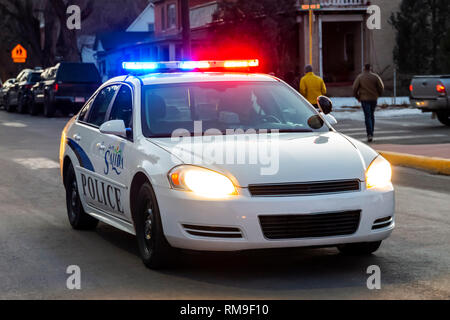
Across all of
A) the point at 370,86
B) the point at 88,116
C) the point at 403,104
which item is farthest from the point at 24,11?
the point at 88,116

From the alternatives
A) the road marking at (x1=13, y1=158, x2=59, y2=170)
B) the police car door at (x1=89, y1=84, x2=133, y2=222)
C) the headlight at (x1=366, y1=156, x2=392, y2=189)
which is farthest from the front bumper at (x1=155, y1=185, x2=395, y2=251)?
the road marking at (x1=13, y1=158, x2=59, y2=170)

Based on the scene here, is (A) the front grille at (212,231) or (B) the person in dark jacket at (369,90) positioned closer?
(A) the front grille at (212,231)

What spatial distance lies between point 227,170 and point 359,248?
150cm

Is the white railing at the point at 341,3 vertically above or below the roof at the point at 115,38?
above

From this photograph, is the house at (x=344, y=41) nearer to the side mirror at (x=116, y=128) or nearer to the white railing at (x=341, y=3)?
the white railing at (x=341, y=3)

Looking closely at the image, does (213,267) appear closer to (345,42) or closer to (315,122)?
(315,122)

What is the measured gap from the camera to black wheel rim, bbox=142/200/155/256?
23.6 feet

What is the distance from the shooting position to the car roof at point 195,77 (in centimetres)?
842

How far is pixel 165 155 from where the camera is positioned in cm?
716

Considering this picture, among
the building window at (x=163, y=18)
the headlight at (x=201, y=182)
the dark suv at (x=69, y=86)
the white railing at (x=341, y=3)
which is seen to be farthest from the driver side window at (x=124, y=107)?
the building window at (x=163, y=18)

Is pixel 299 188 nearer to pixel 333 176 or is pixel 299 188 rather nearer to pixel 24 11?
pixel 333 176

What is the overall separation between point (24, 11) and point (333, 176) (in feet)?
Answer: 171

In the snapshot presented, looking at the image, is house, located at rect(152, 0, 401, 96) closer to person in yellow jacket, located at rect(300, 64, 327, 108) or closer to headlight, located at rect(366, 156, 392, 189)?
person in yellow jacket, located at rect(300, 64, 327, 108)

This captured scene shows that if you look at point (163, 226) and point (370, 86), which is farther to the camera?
point (370, 86)
